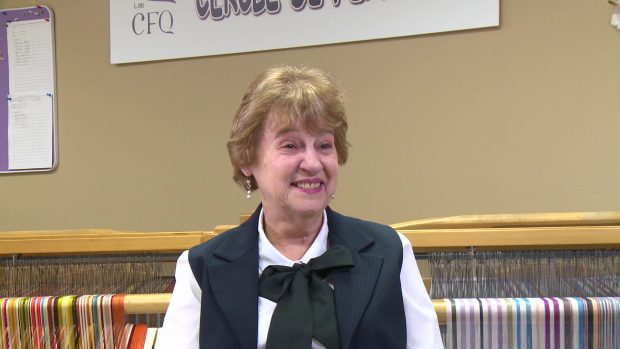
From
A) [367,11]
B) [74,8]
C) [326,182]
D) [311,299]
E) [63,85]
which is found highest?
[74,8]

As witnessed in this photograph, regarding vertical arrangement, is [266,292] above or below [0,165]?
below

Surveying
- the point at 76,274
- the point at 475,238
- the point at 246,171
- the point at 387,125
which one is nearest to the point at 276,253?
the point at 246,171

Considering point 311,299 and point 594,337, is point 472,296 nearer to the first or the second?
point 594,337

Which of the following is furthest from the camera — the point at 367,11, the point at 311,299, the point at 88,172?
the point at 88,172

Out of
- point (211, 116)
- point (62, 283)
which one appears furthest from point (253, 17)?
point (62, 283)

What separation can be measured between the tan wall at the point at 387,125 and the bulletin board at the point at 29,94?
0.05 metres

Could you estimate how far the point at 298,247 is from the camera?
31.6 inches

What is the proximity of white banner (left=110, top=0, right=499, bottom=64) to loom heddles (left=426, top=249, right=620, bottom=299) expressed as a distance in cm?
83

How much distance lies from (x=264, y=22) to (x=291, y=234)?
1.08 meters

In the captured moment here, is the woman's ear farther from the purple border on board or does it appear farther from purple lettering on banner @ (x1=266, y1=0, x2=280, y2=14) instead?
the purple border on board

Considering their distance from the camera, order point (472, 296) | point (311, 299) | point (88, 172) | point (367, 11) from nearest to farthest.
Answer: point (311, 299)
point (472, 296)
point (367, 11)
point (88, 172)

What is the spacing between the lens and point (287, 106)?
723 millimetres

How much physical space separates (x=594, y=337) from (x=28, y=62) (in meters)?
2.09

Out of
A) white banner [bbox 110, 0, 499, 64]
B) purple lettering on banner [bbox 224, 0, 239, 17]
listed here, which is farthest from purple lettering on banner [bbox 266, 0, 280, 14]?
purple lettering on banner [bbox 224, 0, 239, 17]
